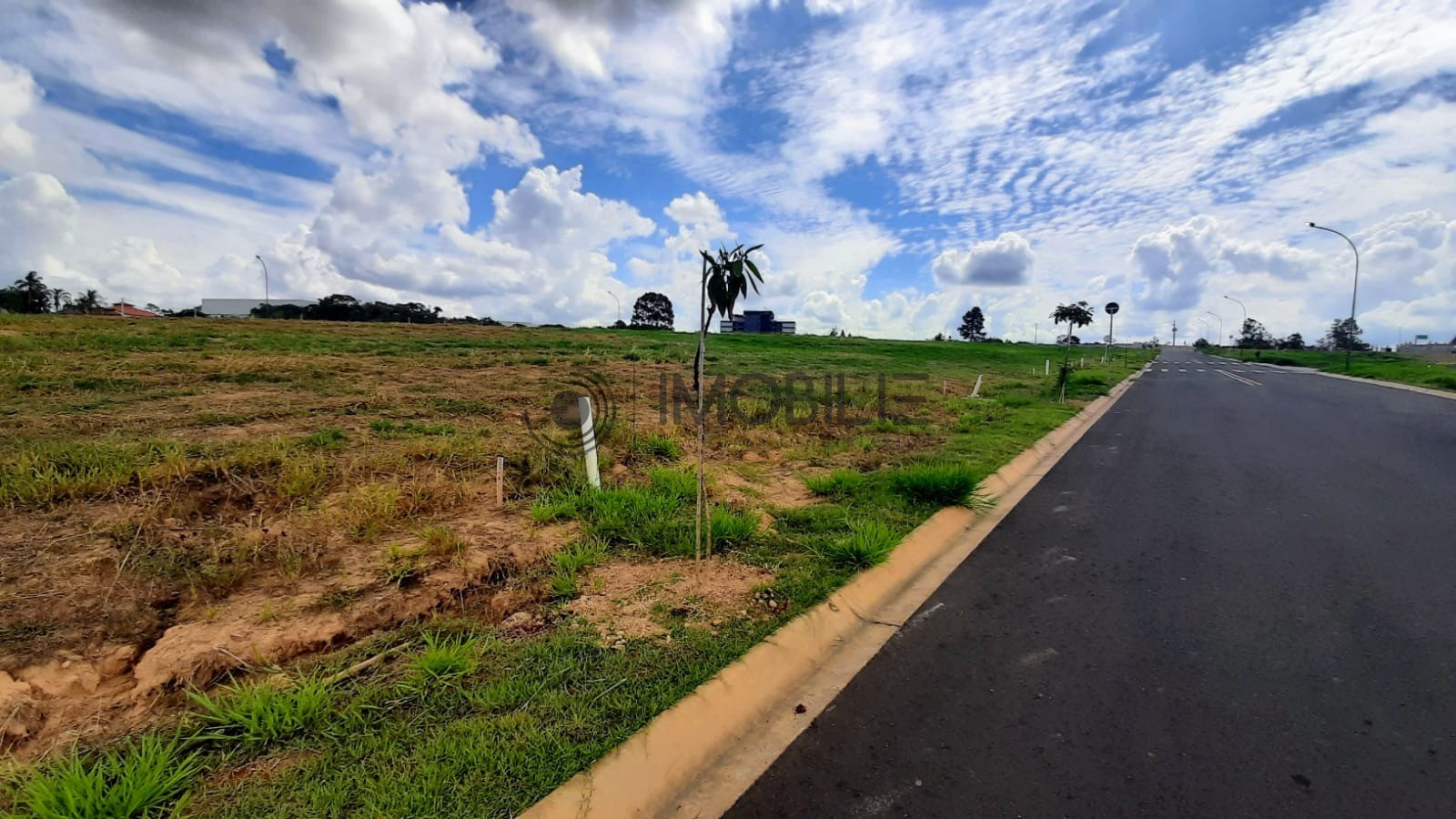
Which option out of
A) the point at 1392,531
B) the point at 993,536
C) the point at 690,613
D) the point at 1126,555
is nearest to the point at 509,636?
the point at 690,613

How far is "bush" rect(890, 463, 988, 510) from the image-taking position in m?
5.11

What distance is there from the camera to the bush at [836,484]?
5.39 metres

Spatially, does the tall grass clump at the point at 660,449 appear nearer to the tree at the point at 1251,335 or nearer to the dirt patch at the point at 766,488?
the dirt patch at the point at 766,488

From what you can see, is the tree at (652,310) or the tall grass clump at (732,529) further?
the tree at (652,310)

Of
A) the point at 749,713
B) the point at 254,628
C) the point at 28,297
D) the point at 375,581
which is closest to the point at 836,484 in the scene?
the point at 749,713

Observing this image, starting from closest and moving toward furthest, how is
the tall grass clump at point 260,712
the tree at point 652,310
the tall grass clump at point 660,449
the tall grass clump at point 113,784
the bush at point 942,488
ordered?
the tall grass clump at point 113,784
the tall grass clump at point 260,712
the bush at point 942,488
the tall grass clump at point 660,449
the tree at point 652,310

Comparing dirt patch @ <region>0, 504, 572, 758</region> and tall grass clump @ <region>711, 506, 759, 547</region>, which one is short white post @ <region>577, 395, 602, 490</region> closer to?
dirt patch @ <region>0, 504, 572, 758</region>

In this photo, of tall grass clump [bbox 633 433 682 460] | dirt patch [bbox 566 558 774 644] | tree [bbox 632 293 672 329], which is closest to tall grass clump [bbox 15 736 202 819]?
dirt patch [bbox 566 558 774 644]

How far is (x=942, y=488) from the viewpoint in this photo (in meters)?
5.11

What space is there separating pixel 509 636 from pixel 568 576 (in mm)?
607

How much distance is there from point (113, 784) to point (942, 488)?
4.96 metres

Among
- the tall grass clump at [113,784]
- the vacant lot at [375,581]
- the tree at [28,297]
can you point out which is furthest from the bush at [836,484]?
the tree at [28,297]

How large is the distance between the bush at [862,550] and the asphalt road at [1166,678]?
1.39 ft

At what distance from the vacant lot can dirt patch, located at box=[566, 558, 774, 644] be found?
17 millimetres
